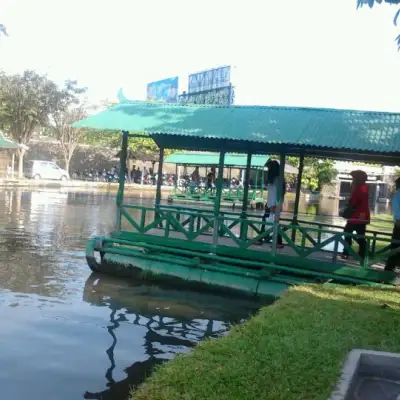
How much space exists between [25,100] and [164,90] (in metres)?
16.4

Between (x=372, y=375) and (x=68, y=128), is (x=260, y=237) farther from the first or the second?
(x=68, y=128)

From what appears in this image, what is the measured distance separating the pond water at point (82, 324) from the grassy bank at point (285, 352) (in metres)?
1.12

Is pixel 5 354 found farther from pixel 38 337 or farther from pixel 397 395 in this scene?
pixel 397 395

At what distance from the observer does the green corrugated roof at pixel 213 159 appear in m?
27.9

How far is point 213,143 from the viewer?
10.9m

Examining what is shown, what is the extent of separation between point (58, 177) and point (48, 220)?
79.6 feet

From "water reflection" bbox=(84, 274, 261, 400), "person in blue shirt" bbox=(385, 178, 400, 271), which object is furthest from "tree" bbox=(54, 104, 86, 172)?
"person in blue shirt" bbox=(385, 178, 400, 271)

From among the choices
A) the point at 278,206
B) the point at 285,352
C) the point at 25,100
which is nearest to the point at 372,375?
the point at 285,352

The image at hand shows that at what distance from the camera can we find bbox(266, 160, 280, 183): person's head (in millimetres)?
10664

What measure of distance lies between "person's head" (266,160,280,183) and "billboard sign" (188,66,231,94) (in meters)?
26.0

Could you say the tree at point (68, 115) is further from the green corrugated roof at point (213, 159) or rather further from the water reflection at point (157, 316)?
the water reflection at point (157, 316)

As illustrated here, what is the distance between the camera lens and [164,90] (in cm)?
4947

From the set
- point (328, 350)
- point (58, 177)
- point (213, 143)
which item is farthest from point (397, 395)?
point (58, 177)

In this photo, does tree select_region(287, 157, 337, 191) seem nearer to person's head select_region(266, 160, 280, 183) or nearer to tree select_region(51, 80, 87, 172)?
tree select_region(51, 80, 87, 172)
